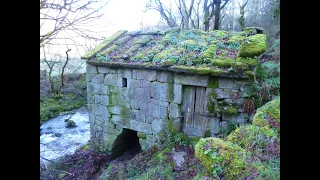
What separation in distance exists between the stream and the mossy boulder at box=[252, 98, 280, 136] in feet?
14.2

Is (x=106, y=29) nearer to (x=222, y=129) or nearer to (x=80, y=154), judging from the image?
(x=222, y=129)

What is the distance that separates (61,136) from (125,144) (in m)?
1.94

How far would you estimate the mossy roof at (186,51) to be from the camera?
14.4ft

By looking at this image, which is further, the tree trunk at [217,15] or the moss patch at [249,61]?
the tree trunk at [217,15]

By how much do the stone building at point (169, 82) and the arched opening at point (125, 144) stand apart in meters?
0.04

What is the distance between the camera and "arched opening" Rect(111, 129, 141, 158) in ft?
20.0

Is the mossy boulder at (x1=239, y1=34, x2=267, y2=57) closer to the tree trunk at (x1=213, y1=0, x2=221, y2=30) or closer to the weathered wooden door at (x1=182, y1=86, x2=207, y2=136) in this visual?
the weathered wooden door at (x1=182, y1=86, x2=207, y2=136)

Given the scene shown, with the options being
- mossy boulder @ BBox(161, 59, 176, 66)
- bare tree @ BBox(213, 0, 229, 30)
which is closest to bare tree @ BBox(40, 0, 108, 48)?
mossy boulder @ BBox(161, 59, 176, 66)

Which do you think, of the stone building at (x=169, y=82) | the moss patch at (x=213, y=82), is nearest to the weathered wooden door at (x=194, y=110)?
the stone building at (x=169, y=82)

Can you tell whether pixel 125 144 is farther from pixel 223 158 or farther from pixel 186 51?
A: pixel 223 158

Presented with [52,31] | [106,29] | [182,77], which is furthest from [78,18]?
[182,77]

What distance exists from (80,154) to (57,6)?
382 centimetres

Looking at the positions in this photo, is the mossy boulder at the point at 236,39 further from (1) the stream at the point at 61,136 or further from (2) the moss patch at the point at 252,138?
(1) the stream at the point at 61,136
